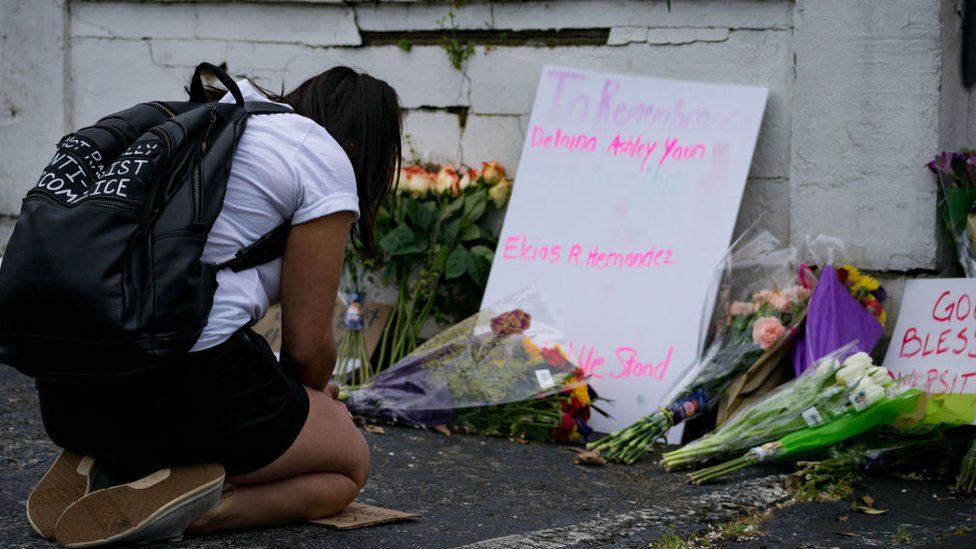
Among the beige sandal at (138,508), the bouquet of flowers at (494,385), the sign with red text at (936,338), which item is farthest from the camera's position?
the bouquet of flowers at (494,385)

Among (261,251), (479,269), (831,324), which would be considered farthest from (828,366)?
(261,251)

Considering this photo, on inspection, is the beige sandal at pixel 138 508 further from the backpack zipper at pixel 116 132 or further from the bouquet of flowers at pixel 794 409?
the bouquet of flowers at pixel 794 409

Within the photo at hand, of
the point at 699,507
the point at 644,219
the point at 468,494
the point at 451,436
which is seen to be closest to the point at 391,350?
the point at 451,436

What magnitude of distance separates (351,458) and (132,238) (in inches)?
32.8

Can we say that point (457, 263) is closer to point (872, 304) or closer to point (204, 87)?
point (872, 304)

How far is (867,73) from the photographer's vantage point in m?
4.41

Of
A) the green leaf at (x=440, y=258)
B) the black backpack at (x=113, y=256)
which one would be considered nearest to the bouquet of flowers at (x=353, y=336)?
the green leaf at (x=440, y=258)

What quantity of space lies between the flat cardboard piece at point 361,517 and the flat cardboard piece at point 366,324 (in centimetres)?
204

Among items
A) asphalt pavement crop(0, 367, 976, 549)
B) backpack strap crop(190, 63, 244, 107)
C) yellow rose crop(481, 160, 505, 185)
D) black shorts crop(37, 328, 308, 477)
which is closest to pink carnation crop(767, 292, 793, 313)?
asphalt pavement crop(0, 367, 976, 549)

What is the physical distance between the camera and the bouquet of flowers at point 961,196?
413 centimetres

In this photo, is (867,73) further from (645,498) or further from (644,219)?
(645,498)

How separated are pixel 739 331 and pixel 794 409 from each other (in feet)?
1.88

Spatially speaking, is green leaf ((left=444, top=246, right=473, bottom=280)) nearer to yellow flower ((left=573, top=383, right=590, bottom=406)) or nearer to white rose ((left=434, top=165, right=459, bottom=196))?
white rose ((left=434, top=165, right=459, bottom=196))

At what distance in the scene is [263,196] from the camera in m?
2.52
